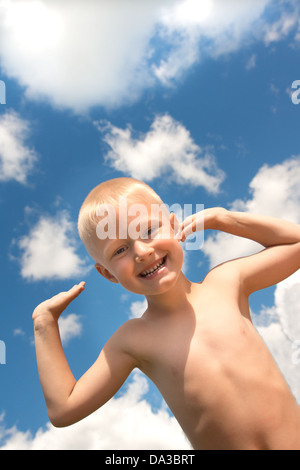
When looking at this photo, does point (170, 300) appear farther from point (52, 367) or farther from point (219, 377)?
point (52, 367)

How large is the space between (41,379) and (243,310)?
59.3 inches

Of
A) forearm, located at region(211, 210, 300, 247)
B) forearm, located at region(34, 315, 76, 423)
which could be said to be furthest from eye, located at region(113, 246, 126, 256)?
forearm, located at region(211, 210, 300, 247)

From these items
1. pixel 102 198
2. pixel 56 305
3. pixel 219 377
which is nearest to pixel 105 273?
pixel 56 305

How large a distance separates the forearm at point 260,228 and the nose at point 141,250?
2.66 ft

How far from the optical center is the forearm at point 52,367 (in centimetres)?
211

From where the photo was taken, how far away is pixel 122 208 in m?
2.07

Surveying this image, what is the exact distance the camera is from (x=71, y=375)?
7.27 feet

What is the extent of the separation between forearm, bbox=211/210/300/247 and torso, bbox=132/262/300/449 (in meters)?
0.56

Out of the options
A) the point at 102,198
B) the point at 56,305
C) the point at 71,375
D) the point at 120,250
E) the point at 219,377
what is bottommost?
the point at 219,377

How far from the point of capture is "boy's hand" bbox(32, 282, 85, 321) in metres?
2.33

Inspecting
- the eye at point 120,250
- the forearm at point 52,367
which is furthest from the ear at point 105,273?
the forearm at point 52,367

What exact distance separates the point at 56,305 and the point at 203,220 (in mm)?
1301

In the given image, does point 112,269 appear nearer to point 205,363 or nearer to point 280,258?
point 205,363

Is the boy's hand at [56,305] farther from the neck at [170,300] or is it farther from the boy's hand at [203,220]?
the boy's hand at [203,220]
